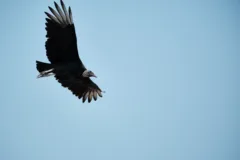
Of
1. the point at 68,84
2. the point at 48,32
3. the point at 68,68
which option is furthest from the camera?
the point at 68,84

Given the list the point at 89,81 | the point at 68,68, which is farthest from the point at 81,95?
the point at 68,68

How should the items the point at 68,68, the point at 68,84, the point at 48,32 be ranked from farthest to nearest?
the point at 68,84
the point at 68,68
the point at 48,32

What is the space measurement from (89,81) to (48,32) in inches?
104

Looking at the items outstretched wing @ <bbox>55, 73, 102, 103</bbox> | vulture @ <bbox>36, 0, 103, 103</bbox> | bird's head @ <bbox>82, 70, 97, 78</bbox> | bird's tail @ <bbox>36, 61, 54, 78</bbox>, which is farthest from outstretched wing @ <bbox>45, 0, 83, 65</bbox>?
outstretched wing @ <bbox>55, 73, 102, 103</bbox>

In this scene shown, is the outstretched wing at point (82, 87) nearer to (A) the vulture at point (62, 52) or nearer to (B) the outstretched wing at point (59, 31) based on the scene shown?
(A) the vulture at point (62, 52)

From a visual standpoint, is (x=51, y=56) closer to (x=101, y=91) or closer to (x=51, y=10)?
(x=51, y=10)

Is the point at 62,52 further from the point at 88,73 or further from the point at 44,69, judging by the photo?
the point at 88,73

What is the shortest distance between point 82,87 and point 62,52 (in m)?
1.95

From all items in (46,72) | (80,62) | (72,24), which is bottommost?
(46,72)

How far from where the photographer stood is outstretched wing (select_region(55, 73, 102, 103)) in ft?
37.4

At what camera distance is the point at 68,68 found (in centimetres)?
1082

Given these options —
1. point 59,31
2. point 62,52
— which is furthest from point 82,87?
point 59,31

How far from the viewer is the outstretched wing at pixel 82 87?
Answer: 37.4 ft

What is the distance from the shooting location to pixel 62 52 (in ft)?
34.6
